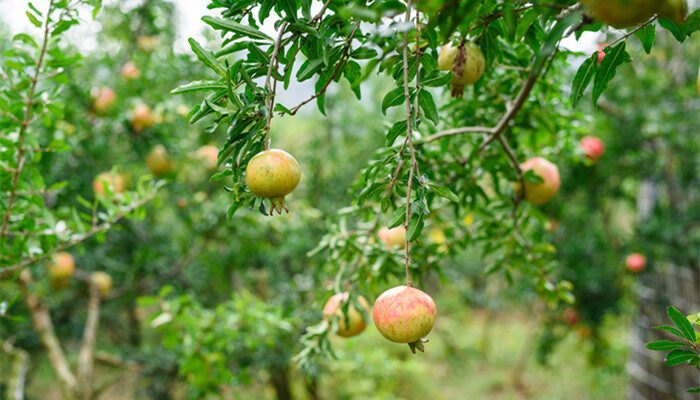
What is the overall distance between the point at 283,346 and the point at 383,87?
11.2ft

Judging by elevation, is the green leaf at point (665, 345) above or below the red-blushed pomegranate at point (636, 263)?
below

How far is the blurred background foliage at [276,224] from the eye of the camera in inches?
91.1

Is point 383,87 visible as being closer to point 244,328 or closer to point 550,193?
point 244,328

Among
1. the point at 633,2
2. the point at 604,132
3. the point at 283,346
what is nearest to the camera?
the point at 633,2

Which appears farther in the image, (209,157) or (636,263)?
(636,263)

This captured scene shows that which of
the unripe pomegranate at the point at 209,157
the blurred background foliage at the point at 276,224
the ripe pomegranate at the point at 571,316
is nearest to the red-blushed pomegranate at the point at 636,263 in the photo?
the blurred background foliage at the point at 276,224

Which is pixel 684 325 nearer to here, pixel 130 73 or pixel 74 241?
pixel 74 241

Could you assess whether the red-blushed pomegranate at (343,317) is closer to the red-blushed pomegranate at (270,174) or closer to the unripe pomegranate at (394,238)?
the unripe pomegranate at (394,238)

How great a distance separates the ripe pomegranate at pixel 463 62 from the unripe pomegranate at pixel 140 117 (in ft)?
6.89

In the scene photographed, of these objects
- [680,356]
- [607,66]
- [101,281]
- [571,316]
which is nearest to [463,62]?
[607,66]

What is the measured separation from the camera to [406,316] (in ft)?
2.35

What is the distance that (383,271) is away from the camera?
1.35 meters

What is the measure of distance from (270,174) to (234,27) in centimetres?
27

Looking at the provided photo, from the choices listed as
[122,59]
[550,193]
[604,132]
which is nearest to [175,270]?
[122,59]
